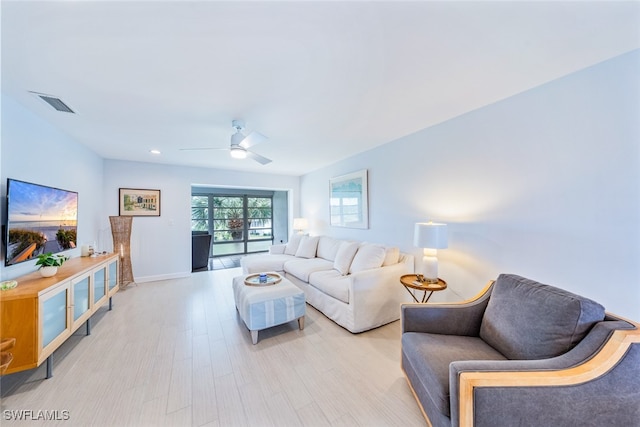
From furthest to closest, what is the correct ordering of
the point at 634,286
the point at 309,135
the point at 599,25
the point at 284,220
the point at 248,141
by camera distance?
the point at 284,220 < the point at 309,135 < the point at 248,141 < the point at 634,286 < the point at 599,25

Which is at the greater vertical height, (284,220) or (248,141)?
(248,141)

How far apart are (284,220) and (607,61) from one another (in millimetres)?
6931

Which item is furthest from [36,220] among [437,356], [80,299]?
[437,356]

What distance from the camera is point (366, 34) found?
1.32 metres

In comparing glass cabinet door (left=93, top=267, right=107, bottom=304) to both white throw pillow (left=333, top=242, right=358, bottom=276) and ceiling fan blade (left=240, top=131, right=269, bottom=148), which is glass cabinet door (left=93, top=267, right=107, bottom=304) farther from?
white throw pillow (left=333, top=242, right=358, bottom=276)

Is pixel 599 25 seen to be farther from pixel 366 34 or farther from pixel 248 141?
pixel 248 141

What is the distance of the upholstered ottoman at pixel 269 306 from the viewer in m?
2.29

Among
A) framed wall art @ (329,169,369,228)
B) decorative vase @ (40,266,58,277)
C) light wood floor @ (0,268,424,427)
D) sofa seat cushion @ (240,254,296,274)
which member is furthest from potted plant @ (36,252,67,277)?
framed wall art @ (329,169,369,228)

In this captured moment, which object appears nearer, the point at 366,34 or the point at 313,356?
the point at 366,34

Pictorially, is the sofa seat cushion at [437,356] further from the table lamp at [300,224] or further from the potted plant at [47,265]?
the table lamp at [300,224]

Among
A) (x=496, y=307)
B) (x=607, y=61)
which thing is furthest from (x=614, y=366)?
(x=607, y=61)

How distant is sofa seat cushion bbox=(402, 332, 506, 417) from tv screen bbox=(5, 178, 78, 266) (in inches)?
130

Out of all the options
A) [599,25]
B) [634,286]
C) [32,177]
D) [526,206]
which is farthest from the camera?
[32,177]

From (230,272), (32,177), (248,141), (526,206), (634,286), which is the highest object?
(248,141)
